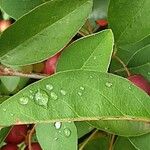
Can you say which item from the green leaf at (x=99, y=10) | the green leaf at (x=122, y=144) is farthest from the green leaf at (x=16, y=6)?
the green leaf at (x=122, y=144)

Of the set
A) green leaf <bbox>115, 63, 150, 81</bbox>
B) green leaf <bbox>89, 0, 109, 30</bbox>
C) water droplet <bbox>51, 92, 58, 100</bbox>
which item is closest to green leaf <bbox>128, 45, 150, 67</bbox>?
green leaf <bbox>115, 63, 150, 81</bbox>

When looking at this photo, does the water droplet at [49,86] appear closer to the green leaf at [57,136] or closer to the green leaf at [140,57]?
the green leaf at [57,136]

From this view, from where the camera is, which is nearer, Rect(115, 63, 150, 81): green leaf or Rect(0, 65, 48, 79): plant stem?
Rect(0, 65, 48, 79): plant stem

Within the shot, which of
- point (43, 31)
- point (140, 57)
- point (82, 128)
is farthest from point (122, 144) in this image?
point (43, 31)

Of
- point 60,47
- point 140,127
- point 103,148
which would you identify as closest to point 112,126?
point 140,127

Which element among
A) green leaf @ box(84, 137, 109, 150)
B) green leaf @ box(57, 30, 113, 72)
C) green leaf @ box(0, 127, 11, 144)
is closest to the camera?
green leaf @ box(57, 30, 113, 72)

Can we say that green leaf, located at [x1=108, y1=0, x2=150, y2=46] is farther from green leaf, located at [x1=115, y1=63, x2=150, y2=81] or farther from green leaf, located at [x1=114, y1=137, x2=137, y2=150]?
green leaf, located at [x1=114, y1=137, x2=137, y2=150]
